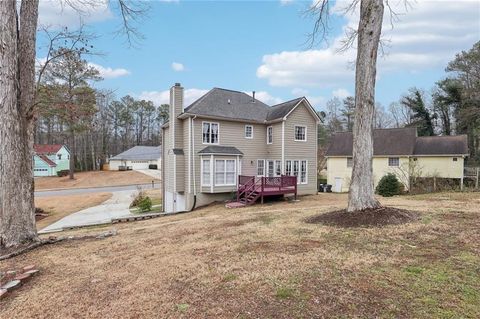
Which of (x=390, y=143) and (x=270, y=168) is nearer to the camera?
(x=270, y=168)

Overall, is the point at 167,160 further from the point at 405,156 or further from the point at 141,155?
the point at 141,155

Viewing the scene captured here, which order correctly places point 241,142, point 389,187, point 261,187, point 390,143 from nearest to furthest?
1. point 261,187
2. point 241,142
3. point 389,187
4. point 390,143

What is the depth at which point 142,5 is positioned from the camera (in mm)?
9320

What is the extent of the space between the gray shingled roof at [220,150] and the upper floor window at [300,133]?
410 cm

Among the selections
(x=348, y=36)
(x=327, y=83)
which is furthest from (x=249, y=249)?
(x=327, y=83)

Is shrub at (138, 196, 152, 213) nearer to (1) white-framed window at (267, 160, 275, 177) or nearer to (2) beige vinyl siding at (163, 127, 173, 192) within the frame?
(2) beige vinyl siding at (163, 127, 173, 192)

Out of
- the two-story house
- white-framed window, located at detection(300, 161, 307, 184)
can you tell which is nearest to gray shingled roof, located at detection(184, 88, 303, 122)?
white-framed window, located at detection(300, 161, 307, 184)

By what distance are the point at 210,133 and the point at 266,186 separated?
4696mm

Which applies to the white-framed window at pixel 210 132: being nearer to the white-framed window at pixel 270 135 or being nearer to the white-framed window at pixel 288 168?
the white-framed window at pixel 270 135

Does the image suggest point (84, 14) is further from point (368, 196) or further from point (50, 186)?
point (50, 186)

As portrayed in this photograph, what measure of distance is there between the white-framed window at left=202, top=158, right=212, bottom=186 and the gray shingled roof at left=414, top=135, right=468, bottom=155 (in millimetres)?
21196

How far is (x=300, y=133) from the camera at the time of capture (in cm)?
1970

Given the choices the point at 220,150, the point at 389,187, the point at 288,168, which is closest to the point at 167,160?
the point at 220,150

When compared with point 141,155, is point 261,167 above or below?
below
